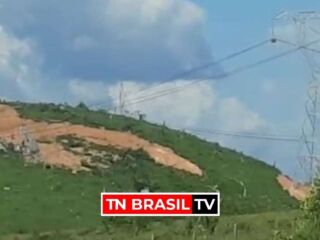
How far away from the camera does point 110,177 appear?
259 ft

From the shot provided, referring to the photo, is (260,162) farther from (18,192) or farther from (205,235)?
(205,235)

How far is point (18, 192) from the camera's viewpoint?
7250 cm

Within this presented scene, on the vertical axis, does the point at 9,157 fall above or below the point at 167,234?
above

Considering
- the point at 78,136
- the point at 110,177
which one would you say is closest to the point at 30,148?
the point at 78,136

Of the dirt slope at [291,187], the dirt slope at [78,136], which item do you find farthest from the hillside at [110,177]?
the dirt slope at [291,187]

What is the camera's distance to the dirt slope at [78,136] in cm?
8194

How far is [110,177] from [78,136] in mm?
6303

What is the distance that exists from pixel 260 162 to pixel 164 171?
62.8 feet

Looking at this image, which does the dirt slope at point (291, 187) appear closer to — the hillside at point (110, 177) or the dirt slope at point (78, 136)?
the hillside at point (110, 177)

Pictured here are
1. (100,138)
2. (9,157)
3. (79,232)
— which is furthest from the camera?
(100,138)

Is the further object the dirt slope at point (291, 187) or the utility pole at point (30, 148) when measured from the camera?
the dirt slope at point (291, 187)

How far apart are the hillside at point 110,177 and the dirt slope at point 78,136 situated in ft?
1.71

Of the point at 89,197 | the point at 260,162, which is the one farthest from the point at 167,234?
the point at 260,162

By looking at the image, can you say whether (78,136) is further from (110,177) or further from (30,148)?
(110,177)
